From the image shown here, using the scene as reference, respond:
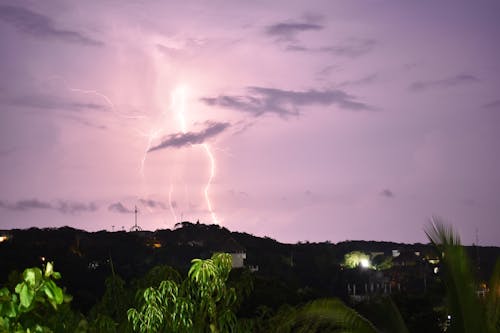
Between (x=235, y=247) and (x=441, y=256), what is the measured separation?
7891 centimetres

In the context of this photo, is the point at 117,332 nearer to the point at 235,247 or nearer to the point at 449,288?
the point at 449,288

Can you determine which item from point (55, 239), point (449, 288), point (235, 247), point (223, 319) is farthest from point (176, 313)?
point (235, 247)

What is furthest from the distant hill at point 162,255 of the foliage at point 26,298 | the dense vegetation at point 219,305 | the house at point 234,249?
the foliage at point 26,298

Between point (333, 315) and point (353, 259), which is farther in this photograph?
point (353, 259)

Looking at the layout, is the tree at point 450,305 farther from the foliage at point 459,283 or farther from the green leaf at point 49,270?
the green leaf at point 49,270

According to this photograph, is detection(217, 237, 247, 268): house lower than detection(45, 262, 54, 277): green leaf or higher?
higher

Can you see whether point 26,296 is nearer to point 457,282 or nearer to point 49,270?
point 49,270

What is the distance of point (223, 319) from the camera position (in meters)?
7.01

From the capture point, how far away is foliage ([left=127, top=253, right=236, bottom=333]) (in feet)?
22.2

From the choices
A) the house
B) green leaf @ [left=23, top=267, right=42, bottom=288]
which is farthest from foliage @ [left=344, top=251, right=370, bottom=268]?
green leaf @ [left=23, top=267, right=42, bottom=288]

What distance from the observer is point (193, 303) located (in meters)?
6.96

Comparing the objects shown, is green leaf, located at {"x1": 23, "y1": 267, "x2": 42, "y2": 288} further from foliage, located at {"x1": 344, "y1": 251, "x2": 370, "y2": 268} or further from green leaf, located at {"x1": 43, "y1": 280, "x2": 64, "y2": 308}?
foliage, located at {"x1": 344, "y1": 251, "x2": 370, "y2": 268}

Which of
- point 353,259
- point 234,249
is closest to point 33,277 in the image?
point 234,249

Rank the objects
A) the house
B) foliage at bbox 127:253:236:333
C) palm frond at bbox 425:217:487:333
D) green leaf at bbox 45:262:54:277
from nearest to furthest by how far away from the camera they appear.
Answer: green leaf at bbox 45:262:54:277 < palm frond at bbox 425:217:487:333 < foliage at bbox 127:253:236:333 < the house
